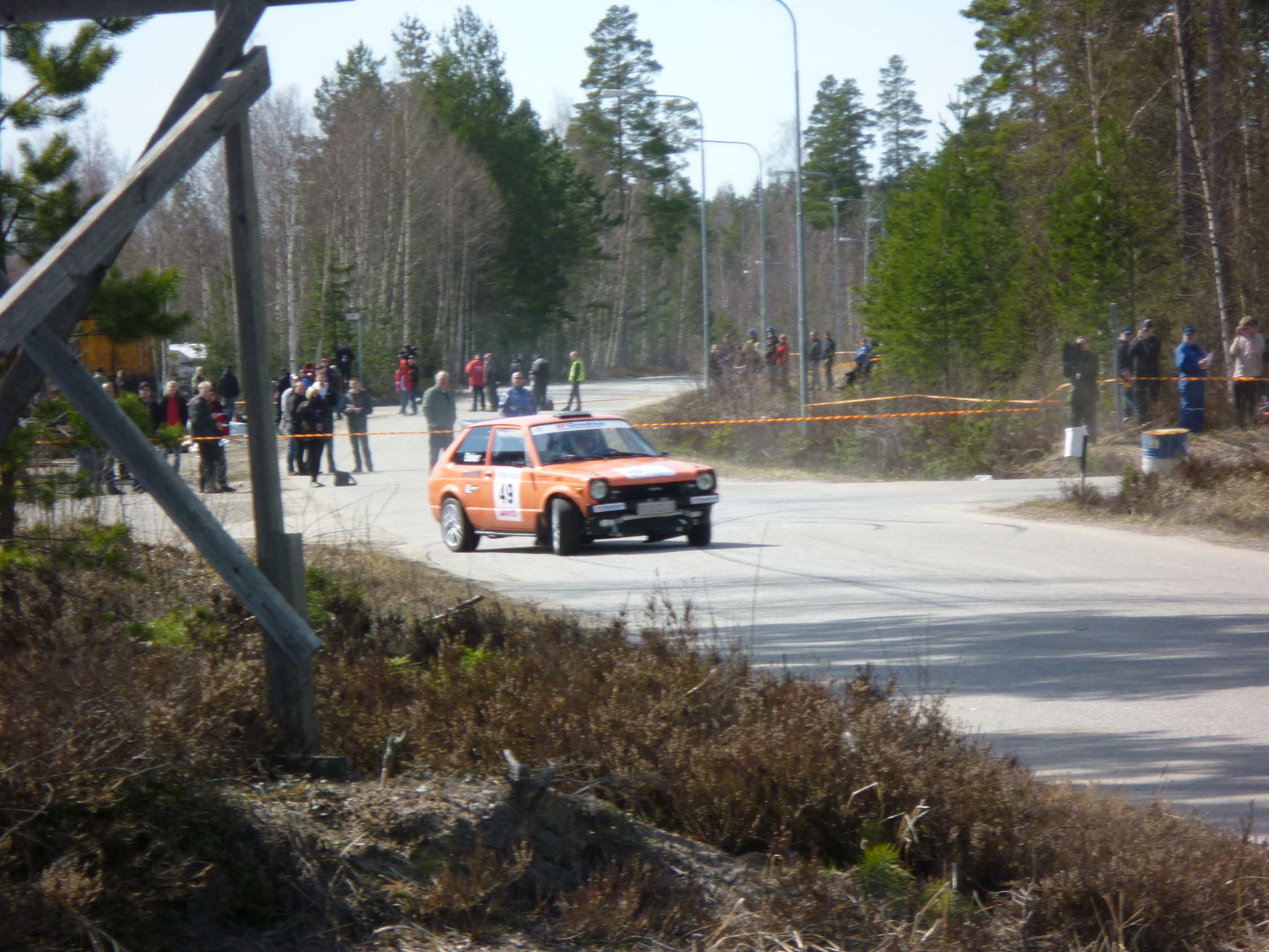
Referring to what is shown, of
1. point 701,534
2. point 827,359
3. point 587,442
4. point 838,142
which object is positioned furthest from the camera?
point 838,142

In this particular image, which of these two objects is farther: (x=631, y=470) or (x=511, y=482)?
(x=511, y=482)

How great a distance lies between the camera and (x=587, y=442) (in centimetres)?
1567

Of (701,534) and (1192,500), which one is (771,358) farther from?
(701,534)

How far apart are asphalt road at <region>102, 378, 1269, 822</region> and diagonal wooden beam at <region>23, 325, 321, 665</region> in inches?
89.8

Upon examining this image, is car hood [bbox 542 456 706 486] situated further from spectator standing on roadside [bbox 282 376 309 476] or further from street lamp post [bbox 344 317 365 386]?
street lamp post [bbox 344 317 365 386]

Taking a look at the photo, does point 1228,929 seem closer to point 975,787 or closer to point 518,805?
point 975,787

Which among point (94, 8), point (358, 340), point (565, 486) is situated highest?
point (358, 340)

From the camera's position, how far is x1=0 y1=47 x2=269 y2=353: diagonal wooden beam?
3951 millimetres

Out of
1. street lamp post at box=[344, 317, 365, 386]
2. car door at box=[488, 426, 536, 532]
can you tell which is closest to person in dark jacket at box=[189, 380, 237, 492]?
car door at box=[488, 426, 536, 532]

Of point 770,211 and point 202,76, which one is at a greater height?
point 770,211

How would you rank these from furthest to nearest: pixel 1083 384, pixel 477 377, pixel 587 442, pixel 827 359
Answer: pixel 477 377 → pixel 827 359 → pixel 1083 384 → pixel 587 442

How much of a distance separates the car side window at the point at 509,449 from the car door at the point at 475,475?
0.14m

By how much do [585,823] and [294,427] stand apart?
2621cm

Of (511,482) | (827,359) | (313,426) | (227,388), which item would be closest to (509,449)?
(511,482)
